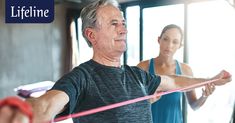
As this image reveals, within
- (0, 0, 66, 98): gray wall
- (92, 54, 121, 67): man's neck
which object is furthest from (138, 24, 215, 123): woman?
(0, 0, 66, 98): gray wall

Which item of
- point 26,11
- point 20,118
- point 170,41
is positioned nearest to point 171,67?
point 170,41

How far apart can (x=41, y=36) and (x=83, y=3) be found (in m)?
0.71

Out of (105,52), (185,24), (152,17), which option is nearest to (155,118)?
(105,52)

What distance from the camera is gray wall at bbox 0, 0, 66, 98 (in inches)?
144

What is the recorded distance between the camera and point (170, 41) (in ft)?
6.05

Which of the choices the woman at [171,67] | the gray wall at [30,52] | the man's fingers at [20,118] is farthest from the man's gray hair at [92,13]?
the gray wall at [30,52]

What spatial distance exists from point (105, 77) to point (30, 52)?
3.10 m

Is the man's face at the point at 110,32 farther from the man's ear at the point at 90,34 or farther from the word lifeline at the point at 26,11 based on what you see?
the word lifeline at the point at 26,11

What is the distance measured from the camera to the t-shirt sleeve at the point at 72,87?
34.3 inches

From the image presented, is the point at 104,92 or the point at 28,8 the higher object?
the point at 28,8

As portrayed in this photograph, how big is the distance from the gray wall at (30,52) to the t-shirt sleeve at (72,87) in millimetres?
2930

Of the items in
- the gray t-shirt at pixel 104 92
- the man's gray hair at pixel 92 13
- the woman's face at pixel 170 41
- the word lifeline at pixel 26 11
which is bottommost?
the gray t-shirt at pixel 104 92

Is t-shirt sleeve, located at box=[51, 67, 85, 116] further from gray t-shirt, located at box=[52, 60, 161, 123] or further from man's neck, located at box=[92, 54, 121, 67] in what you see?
man's neck, located at box=[92, 54, 121, 67]

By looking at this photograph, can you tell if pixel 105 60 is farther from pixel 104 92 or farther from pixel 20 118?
pixel 20 118
